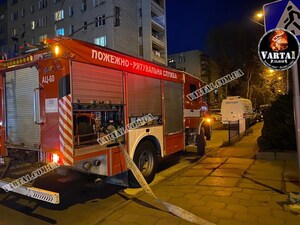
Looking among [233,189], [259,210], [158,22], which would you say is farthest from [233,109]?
[158,22]

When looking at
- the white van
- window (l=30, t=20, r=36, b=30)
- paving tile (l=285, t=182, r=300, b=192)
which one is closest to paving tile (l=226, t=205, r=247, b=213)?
paving tile (l=285, t=182, r=300, b=192)

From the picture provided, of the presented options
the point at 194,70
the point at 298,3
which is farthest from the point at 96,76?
the point at 194,70

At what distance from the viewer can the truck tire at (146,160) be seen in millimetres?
6833

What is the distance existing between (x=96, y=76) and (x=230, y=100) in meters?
20.4

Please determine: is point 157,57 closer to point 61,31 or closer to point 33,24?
point 61,31

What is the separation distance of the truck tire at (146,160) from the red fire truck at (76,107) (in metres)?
0.02

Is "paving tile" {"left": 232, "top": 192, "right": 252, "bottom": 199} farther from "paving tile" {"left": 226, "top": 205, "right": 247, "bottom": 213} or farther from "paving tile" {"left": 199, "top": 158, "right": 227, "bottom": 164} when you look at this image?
"paving tile" {"left": 199, "top": 158, "right": 227, "bottom": 164}

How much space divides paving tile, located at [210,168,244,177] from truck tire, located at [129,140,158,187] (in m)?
1.53

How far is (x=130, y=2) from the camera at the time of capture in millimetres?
35906

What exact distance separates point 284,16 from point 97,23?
102 ft

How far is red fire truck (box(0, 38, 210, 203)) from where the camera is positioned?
196 inches

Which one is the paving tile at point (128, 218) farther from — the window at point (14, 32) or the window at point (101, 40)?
the window at point (14, 32)

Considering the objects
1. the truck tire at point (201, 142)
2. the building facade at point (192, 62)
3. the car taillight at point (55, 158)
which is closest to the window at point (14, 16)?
the building facade at point (192, 62)

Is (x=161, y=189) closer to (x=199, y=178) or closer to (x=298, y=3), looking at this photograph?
(x=199, y=178)
